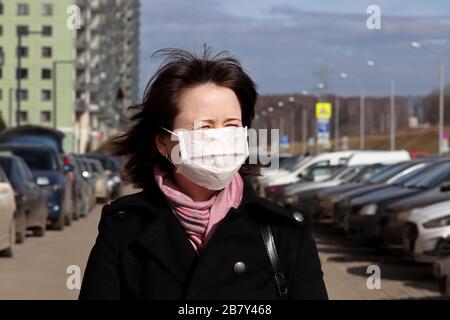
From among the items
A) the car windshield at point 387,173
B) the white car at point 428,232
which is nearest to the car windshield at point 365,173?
the car windshield at point 387,173

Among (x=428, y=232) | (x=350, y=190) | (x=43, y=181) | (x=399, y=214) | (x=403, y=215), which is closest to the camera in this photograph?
(x=428, y=232)

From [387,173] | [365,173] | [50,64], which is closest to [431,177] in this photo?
[387,173]

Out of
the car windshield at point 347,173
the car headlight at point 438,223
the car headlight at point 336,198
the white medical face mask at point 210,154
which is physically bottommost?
the car headlight at point 336,198

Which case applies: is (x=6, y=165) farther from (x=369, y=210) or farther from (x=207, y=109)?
(x=207, y=109)

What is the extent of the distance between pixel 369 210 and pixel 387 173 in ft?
18.4

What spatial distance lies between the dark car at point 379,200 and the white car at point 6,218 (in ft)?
17.6

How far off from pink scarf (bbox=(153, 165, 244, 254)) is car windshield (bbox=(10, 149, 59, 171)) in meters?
21.8

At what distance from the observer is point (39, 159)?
25516mm

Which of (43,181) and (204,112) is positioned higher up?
(204,112)

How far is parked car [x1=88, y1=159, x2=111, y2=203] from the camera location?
38594 millimetres

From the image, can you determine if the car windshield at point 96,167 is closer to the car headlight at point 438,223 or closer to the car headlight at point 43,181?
the car headlight at point 43,181

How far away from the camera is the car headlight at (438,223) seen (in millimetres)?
14859

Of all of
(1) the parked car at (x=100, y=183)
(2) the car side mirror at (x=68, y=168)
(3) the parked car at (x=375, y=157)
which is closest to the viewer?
(2) the car side mirror at (x=68, y=168)
